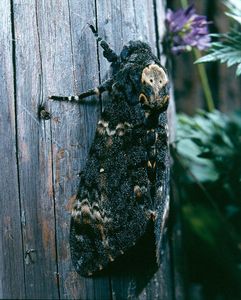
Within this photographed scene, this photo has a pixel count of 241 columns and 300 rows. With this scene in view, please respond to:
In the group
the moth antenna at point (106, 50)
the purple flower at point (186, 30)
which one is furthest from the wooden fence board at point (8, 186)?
the purple flower at point (186, 30)

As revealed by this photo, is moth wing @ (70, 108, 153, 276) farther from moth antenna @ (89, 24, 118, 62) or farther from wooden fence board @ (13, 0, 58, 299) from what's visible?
moth antenna @ (89, 24, 118, 62)

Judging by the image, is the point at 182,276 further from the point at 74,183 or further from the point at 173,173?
the point at 74,183

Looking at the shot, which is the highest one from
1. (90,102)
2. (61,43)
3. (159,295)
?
(61,43)

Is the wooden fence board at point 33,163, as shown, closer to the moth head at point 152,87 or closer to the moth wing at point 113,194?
the moth wing at point 113,194

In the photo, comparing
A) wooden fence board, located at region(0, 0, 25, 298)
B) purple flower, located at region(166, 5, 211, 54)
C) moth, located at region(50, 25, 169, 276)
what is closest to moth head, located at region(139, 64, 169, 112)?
moth, located at region(50, 25, 169, 276)

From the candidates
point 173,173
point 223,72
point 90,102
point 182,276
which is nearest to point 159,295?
point 182,276

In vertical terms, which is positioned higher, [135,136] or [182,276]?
[135,136]

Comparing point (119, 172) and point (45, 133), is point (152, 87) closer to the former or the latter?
point (119, 172)

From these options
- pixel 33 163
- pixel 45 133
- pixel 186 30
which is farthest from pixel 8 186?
pixel 186 30
